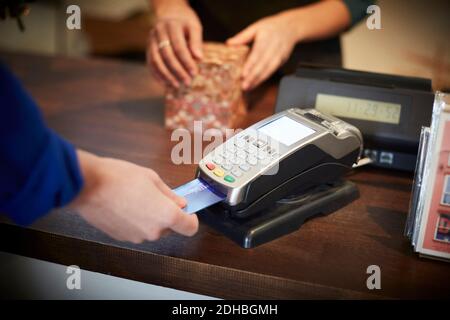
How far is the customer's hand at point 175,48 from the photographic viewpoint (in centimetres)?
95

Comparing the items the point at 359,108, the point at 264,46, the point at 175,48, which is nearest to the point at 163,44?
the point at 175,48

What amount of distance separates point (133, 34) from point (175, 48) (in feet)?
6.86

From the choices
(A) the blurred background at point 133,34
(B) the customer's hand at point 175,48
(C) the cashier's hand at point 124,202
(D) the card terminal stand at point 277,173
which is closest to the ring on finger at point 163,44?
(B) the customer's hand at point 175,48

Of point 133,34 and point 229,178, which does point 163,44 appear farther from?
point 133,34

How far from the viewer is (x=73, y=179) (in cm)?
54

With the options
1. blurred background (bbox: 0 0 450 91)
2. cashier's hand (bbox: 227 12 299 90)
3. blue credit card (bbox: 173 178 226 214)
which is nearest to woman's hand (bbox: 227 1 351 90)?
cashier's hand (bbox: 227 12 299 90)

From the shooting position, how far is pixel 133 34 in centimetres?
297

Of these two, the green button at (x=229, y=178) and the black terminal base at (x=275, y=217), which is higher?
the green button at (x=229, y=178)

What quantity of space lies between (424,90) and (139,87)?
0.62 m

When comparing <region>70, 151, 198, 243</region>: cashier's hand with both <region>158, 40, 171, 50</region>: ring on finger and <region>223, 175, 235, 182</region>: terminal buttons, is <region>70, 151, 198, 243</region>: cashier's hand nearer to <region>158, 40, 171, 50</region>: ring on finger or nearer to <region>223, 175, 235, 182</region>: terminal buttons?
<region>223, 175, 235, 182</region>: terminal buttons

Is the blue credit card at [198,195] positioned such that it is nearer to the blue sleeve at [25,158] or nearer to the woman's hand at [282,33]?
the blue sleeve at [25,158]

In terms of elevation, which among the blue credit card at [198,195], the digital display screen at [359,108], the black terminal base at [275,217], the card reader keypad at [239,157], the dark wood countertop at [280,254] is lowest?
the dark wood countertop at [280,254]

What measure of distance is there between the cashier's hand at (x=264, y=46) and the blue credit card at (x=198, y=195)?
1.24 ft

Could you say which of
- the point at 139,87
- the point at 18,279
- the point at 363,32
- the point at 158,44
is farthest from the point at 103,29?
the point at 18,279
